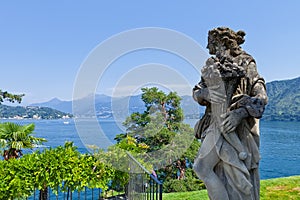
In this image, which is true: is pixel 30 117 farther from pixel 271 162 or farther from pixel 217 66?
pixel 217 66

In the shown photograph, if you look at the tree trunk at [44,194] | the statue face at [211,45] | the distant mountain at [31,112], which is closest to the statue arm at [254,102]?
the statue face at [211,45]

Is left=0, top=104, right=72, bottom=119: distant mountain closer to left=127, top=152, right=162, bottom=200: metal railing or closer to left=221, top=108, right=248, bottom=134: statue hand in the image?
left=127, top=152, right=162, bottom=200: metal railing

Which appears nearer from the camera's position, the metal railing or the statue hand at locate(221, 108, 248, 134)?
the statue hand at locate(221, 108, 248, 134)

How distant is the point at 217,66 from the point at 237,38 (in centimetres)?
42

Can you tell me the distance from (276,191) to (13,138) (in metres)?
6.81

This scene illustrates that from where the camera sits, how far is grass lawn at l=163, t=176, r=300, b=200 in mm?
6762

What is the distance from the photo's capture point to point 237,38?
294cm

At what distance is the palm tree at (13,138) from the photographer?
7902 mm

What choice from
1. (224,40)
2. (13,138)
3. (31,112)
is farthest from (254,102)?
(31,112)

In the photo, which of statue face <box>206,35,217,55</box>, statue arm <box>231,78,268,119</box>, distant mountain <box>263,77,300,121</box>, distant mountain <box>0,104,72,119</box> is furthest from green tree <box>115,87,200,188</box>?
distant mountain <box>263,77,300,121</box>

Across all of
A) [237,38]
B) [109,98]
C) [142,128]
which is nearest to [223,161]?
[237,38]

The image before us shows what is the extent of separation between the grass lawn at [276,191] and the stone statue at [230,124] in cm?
439

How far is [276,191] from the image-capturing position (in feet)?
23.1

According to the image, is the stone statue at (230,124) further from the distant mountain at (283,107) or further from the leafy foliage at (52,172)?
the distant mountain at (283,107)
